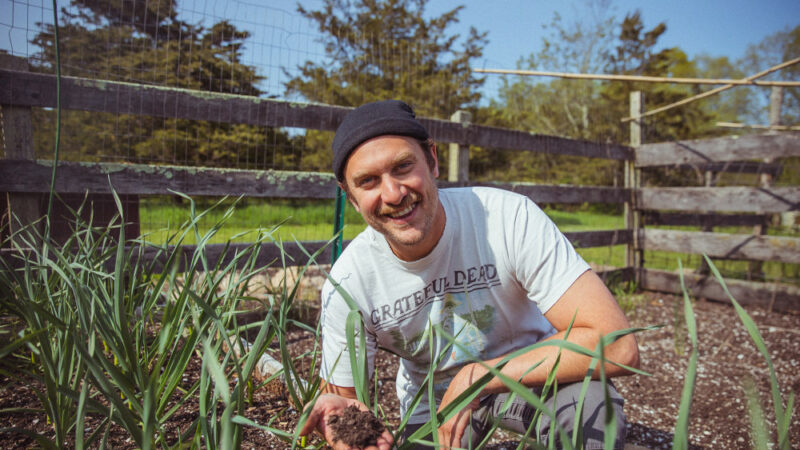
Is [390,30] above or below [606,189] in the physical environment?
above

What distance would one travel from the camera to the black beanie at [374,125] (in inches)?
51.1

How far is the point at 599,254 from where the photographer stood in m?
7.01

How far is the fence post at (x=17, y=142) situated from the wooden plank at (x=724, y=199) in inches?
202

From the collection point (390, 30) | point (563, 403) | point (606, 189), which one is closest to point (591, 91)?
point (390, 30)

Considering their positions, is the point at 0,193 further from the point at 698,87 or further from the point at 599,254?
the point at 698,87

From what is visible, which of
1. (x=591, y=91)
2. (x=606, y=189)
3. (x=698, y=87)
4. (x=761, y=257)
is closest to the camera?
(x=761, y=257)

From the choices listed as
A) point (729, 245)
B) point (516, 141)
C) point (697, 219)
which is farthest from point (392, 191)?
point (697, 219)

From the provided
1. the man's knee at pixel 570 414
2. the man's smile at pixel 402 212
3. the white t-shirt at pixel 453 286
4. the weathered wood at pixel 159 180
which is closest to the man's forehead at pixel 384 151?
the man's smile at pixel 402 212

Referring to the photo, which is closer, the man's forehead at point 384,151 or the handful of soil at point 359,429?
the handful of soil at point 359,429

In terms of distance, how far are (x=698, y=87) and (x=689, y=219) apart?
20.8 meters

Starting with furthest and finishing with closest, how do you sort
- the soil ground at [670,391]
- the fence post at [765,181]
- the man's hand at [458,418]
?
1. the fence post at [765,181]
2. the soil ground at [670,391]
3. the man's hand at [458,418]

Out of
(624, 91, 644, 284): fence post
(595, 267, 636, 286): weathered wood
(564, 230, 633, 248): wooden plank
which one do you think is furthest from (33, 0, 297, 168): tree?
(624, 91, 644, 284): fence post

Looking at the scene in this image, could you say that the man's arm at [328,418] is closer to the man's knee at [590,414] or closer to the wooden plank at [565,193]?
the man's knee at [590,414]

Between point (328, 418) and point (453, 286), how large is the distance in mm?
571
